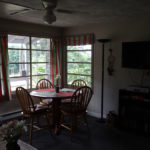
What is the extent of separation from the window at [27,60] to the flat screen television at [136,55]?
225 cm

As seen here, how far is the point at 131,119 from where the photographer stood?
3.52 meters

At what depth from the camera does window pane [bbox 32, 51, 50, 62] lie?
461cm

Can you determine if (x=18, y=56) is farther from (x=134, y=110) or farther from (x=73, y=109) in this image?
(x=134, y=110)

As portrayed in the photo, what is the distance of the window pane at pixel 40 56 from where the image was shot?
181 inches

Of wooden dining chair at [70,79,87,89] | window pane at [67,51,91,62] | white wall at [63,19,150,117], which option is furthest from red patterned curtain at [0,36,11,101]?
white wall at [63,19,150,117]

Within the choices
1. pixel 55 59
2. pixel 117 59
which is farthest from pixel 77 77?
pixel 117 59

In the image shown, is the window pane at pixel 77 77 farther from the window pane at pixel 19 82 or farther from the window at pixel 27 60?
the window pane at pixel 19 82

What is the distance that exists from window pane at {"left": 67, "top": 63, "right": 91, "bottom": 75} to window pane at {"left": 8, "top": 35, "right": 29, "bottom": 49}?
4.46 ft

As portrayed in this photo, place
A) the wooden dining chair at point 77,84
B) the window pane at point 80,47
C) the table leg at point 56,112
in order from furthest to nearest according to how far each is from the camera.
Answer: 1. the window pane at point 80,47
2. the wooden dining chair at point 77,84
3. the table leg at point 56,112

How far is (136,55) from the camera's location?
138 inches

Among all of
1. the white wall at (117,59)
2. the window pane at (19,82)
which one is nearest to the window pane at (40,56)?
the window pane at (19,82)

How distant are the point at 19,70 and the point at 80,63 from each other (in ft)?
5.37

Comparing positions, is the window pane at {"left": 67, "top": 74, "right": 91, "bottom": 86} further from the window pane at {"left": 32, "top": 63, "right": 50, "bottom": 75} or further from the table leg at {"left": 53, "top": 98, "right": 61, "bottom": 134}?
the table leg at {"left": 53, "top": 98, "right": 61, "bottom": 134}

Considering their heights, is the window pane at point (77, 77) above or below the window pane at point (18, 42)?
below
